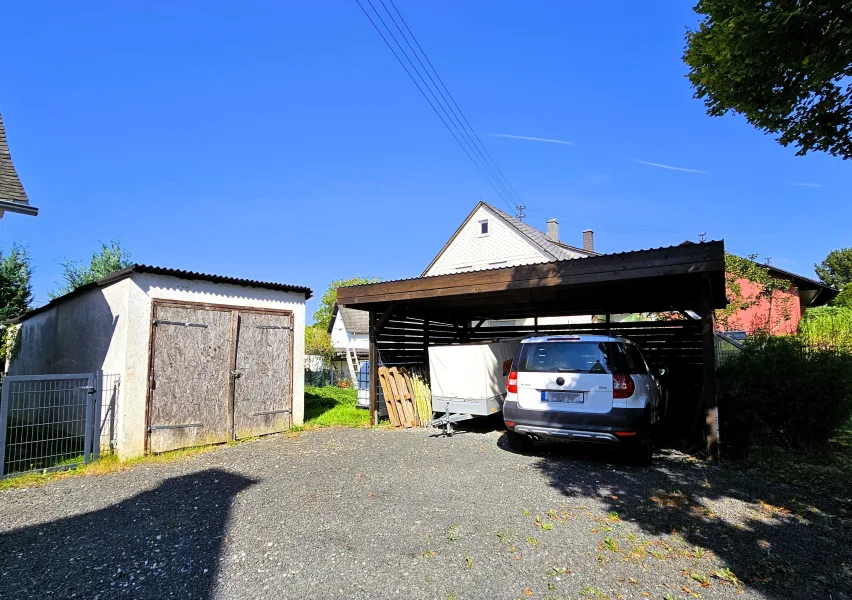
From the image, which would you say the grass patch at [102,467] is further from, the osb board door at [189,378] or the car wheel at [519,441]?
the car wheel at [519,441]

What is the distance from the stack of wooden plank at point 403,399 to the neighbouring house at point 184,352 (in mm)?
1892

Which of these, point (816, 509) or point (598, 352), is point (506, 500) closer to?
point (598, 352)

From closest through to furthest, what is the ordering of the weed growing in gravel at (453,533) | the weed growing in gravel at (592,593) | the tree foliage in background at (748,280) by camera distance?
the weed growing in gravel at (592,593) < the weed growing in gravel at (453,533) < the tree foliage in background at (748,280)

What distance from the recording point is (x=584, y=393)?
6242 mm

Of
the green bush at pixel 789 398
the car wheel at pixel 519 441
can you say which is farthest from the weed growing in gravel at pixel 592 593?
the green bush at pixel 789 398

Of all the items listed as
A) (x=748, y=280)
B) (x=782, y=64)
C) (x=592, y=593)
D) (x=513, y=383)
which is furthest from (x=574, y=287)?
(x=748, y=280)

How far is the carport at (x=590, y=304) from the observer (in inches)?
276

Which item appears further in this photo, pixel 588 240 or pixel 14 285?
pixel 588 240

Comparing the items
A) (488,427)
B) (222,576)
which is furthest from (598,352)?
(222,576)

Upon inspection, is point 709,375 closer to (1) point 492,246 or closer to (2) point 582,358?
(2) point 582,358

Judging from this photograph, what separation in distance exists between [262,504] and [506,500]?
265 centimetres

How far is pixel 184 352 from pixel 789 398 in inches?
389

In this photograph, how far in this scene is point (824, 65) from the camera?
4.36m

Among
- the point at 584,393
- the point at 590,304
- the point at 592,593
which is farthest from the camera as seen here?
the point at 590,304
